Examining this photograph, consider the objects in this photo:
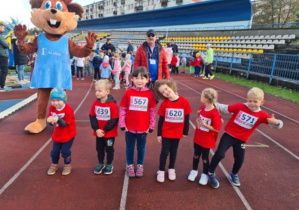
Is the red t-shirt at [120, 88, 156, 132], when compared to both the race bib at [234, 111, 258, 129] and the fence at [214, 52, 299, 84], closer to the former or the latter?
the race bib at [234, 111, 258, 129]

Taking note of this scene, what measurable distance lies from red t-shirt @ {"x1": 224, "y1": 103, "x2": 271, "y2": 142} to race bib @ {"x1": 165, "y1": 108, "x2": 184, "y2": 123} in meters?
0.63

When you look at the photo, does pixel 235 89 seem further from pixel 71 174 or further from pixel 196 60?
pixel 71 174

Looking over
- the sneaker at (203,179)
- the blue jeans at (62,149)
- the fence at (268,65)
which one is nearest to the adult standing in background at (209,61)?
the fence at (268,65)

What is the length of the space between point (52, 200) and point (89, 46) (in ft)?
8.39

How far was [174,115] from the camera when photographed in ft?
9.37

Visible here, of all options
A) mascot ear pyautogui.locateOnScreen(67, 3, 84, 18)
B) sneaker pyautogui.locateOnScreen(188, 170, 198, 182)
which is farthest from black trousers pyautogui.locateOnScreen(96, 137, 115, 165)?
mascot ear pyautogui.locateOnScreen(67, 3, 84, 18)

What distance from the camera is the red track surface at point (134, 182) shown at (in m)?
2.58

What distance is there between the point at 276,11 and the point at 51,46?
34.1 metres

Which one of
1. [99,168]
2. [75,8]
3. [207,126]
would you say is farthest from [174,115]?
[75,8]

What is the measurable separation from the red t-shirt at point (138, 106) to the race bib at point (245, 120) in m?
1.11

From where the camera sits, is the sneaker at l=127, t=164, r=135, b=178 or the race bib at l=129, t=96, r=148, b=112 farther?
the sneaker at l=127, t=164, r=135, b=178

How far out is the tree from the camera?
29.1m

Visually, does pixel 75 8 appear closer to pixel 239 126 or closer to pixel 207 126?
pixel 207 126

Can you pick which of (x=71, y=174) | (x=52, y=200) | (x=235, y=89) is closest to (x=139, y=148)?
(x=71, y=174)
